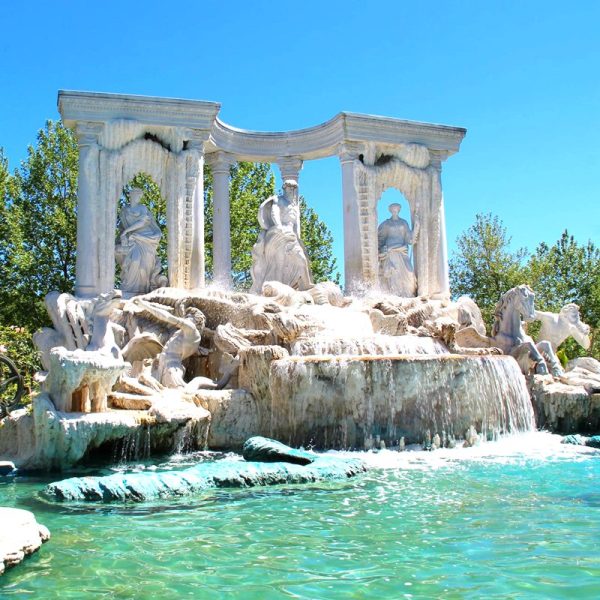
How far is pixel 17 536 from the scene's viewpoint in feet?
19.4

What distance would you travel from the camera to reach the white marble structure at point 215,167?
16.9 m

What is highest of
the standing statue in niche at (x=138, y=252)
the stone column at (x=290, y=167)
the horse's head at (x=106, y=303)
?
the stone column at (x=290, y=167)

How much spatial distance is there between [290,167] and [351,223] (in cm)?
237

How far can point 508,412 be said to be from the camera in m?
12.8

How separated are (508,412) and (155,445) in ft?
18.4

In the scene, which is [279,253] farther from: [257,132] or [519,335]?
[519,335]

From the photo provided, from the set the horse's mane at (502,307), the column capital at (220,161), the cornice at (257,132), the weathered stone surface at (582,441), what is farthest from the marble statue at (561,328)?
the column capital at (220,161)

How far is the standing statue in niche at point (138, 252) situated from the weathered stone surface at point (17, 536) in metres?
11.1

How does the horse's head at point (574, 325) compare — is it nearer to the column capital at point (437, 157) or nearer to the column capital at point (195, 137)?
the column capital at point (437, 157)

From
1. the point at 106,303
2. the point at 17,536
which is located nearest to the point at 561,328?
the point at 106,303

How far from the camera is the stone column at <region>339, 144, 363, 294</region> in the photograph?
19094 millimetres

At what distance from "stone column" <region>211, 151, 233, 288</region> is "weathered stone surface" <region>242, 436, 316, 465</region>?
909 centimetres

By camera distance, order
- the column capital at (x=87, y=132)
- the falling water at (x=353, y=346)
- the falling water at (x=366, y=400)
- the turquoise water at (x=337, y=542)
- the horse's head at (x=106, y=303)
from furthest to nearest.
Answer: the column capital at (x=87, y=132)
the falling water at (x=353, y=346)
the horse's head at (x=106, y=303)
the falling water at (x=366, y=400)
the turquoise water at (x=337, y=542)

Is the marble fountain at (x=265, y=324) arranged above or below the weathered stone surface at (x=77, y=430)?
above
